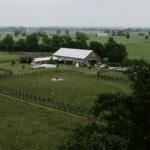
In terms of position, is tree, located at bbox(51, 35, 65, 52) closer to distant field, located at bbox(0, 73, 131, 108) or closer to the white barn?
the white barn

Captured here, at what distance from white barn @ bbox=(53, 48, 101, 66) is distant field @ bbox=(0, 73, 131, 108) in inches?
671

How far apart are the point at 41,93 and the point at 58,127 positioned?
42.9ft

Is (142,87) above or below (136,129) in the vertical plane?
above

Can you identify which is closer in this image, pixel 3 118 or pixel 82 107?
pixel 3 118

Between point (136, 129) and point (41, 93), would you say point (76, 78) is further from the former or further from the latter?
point (136, 129)

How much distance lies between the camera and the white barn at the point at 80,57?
6588cm

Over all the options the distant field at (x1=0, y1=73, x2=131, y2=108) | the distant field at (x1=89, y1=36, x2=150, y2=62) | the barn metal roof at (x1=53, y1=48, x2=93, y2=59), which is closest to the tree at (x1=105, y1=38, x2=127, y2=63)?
the barn metal roof at (x1=53, y1=48, x2=93, y2=59)

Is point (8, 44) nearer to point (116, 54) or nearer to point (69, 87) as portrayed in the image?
point (116, 54)

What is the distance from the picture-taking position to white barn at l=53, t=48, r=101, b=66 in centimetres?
6588

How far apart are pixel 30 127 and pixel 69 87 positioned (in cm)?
1673

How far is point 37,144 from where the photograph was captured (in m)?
20.4

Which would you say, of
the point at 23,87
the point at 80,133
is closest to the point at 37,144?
the point at 80,133

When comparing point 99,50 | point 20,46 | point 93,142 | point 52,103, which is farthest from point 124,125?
point 20,46

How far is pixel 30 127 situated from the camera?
23969 mm
